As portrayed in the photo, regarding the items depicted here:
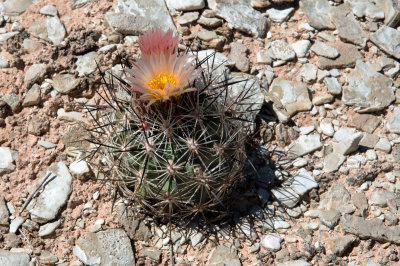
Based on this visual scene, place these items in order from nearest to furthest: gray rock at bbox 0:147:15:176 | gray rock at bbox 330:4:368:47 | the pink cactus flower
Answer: the pink cactus flower
gray rock at bbox 0:147:15:176
gray rock at bbox 330:4:368:47

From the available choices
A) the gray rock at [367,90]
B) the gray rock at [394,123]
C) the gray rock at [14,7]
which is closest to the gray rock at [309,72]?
the gray rock at [367,90]

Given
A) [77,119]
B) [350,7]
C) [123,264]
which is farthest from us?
[350,7]

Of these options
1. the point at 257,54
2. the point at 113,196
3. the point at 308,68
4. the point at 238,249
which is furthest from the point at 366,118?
the point at 113,196

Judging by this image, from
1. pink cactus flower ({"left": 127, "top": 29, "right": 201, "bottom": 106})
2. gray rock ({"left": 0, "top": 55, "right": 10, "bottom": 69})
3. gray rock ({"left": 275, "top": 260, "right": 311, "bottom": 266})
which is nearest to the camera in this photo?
pink cactus flower ({"left": 127, "top": 29, "right": 201, "bottom": 106})

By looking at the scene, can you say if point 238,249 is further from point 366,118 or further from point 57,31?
point 57,31

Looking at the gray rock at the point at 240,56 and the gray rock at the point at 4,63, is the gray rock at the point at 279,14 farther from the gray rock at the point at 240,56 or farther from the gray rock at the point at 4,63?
the gray rock at the point at 4,63

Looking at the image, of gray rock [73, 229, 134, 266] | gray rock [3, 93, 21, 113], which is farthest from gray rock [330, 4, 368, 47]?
gray rock [3, 93, 21, 113]

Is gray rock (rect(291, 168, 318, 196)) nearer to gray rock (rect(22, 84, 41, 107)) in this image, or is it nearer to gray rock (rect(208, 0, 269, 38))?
gray rock (rect(208, 0, 269, 38))
